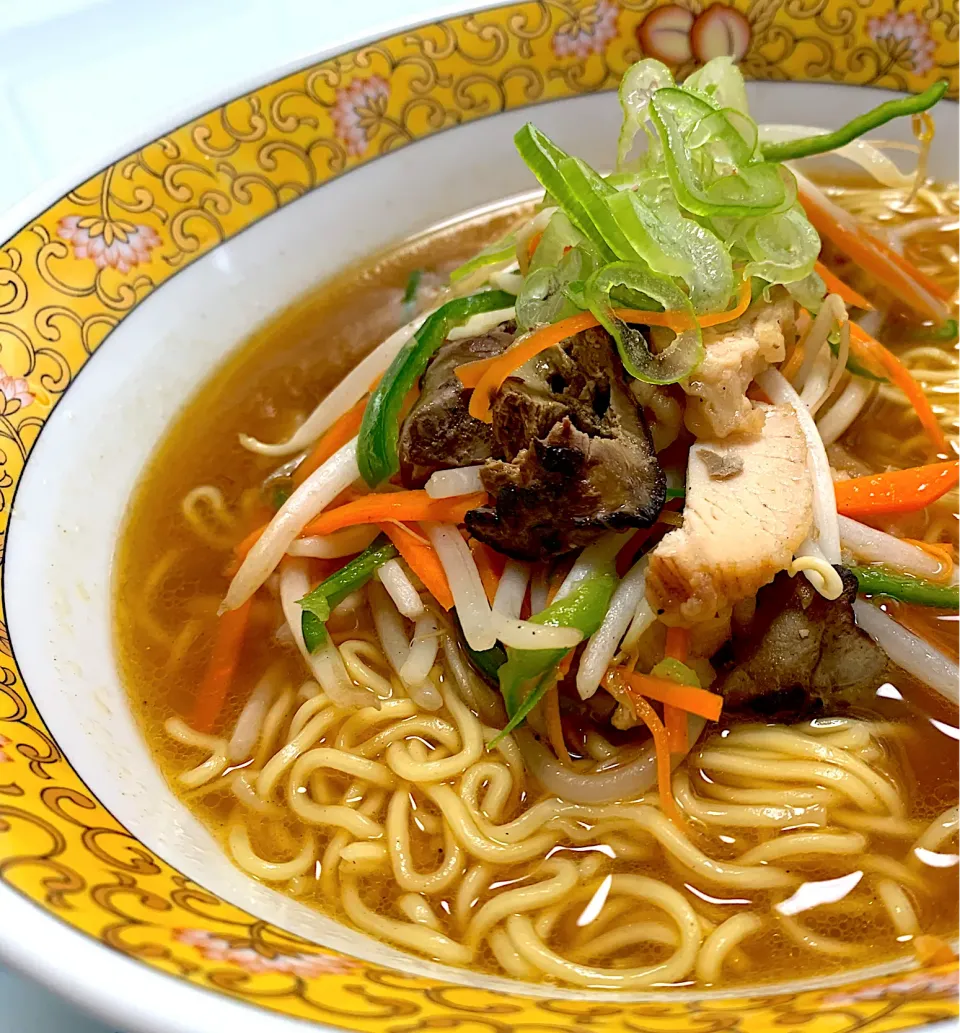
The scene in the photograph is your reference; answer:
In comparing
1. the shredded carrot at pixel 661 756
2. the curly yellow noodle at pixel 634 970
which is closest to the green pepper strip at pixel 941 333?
the shredded carrot at pixel 661 756

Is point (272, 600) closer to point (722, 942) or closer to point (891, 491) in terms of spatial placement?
point (722, 942)

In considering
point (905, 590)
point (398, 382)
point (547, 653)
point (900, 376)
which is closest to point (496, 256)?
point (398, 382)

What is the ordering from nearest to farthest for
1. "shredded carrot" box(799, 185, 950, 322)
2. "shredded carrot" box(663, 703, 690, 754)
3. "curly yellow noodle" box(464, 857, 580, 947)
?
"curly yellow noodle" box(464, 857, 580, 947), "shredded carrot" box(663, 703, 690, 754), "shredded carrot" box(799, 185, 950, 322)

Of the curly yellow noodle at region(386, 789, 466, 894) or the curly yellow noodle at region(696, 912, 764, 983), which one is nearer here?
the curly yellow noodle at region(696, 912, 764, 983)

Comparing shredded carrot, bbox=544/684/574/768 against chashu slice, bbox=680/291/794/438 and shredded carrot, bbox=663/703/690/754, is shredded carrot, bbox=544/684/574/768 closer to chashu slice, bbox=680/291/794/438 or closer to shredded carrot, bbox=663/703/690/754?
shredded carrot, bbox=663/703/690/754

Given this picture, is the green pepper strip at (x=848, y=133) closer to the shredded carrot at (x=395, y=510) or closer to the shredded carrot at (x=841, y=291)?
the shredded carrot at (x=841, y=291)

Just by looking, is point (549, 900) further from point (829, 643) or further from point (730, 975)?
point (829, 643)

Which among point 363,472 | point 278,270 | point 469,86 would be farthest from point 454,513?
point 469,86

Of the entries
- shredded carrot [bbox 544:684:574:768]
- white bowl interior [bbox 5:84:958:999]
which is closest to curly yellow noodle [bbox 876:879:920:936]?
white bowl interior [bbox 5:84:958:999]
